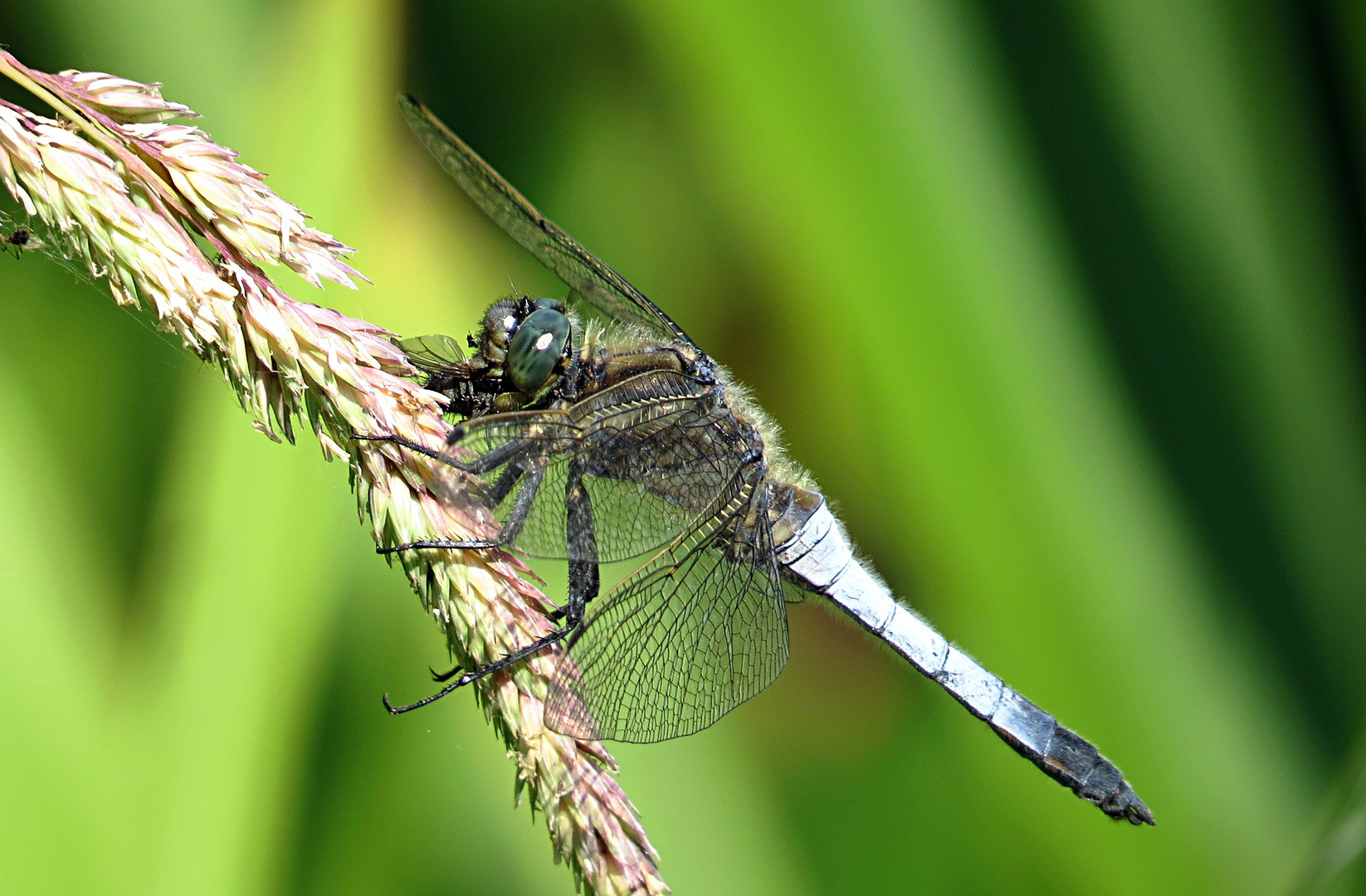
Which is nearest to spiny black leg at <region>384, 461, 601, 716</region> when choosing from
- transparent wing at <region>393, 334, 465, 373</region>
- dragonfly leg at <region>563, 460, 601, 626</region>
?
dragonfly leg at <region>563, 460, 601, 626</region>

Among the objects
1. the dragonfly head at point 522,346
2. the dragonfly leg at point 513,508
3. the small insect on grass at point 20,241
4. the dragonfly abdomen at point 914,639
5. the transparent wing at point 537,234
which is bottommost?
the small insect on grass at point 20,241

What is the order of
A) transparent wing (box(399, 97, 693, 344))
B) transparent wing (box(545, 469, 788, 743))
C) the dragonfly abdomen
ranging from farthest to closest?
1. the dragonfly abdomen
2. transparent wing (box(399, 97, 693, 344))
3. transparent wing (box(545, 469, 788, 743))

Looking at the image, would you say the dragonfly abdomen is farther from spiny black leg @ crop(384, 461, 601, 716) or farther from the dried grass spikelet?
the dried grass spikelet

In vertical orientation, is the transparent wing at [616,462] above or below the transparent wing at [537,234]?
below

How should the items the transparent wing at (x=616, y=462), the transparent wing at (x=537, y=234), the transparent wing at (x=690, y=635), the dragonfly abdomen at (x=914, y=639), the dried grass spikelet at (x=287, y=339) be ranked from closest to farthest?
the dried grass spikelet at (x=287, y=339)
the transparent wing at (x=616, y=462)
the transparent wing at (x=690, y=635)
the transparent wing at (x=537, y=234)
the dragonfly abdomen at (x=914, y=639)

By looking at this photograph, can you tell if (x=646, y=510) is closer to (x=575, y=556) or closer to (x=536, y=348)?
(x=575, y=556)

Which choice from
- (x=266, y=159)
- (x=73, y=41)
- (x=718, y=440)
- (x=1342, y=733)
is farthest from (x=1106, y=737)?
(x=73, y=41)

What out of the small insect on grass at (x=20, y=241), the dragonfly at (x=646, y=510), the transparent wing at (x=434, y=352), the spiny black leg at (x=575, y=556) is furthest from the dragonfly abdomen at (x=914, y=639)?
the small insect on grass at (x=20, y=241)

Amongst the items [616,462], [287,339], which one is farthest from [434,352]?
[287,339]

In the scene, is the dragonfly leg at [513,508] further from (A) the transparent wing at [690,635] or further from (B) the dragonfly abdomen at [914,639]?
(B) the dragonfly abdomen at [914,639]
